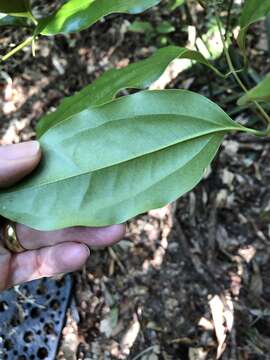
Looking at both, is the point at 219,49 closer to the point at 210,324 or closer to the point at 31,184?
the point at 210,324

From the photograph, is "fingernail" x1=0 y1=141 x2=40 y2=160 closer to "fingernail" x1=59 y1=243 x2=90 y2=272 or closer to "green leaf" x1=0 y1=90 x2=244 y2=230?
"green leaf" x1=0 y1=90 x2=244 y2=230

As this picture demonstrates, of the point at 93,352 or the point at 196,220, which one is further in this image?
the point at 196,220

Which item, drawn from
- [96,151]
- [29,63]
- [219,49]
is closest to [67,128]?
[96,151]

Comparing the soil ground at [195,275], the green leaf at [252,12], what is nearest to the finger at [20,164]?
the green leaf at [252,12]

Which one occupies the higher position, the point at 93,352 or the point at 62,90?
the point at 62,90

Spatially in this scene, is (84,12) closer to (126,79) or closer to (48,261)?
(126,79)

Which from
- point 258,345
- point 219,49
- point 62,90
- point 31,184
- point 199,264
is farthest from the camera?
point 62,90

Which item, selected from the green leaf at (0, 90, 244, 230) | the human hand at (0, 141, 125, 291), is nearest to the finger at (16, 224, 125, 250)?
the human hand at (0, 141, 125, 291)
